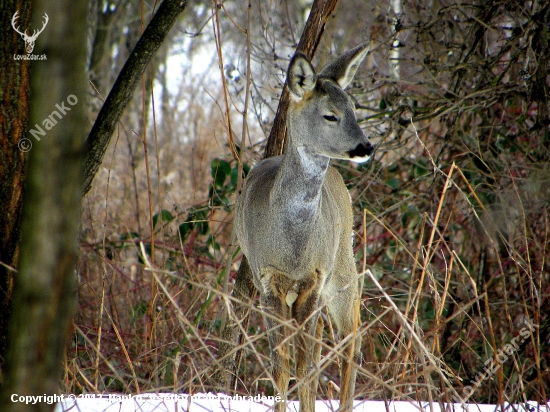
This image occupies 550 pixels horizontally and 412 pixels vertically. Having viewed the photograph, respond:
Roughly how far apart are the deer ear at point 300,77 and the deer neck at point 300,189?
1.08 feet

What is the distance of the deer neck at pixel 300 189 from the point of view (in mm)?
3635

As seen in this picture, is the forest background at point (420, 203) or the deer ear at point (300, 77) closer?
the deer ear at point (300, 77)

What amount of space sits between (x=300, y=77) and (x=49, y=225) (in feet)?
8.74

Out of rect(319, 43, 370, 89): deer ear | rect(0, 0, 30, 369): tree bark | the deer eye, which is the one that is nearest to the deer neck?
the deer eye

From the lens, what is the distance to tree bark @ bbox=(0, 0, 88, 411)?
1243 mm

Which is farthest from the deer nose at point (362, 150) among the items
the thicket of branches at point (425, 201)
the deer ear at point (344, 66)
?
the thicket of branches at point (425, 201)

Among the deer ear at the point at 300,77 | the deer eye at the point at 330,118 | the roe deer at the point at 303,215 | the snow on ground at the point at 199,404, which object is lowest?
the snow on ground at the point at 199,404

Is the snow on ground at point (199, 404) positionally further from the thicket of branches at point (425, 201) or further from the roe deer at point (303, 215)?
the thicket of branches at point (425, 201)

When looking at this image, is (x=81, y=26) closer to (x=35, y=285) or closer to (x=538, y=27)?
(x=35, y=285)

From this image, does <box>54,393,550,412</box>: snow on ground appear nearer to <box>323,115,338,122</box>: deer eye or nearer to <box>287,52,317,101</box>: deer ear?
<box>323,115,338,122</box>: deer eye

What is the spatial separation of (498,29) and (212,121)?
6.72m

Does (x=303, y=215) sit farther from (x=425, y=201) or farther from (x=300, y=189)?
(x=425, y=201)

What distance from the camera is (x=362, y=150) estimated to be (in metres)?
3.46

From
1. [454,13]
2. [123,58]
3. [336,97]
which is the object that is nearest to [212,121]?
[123,58]
